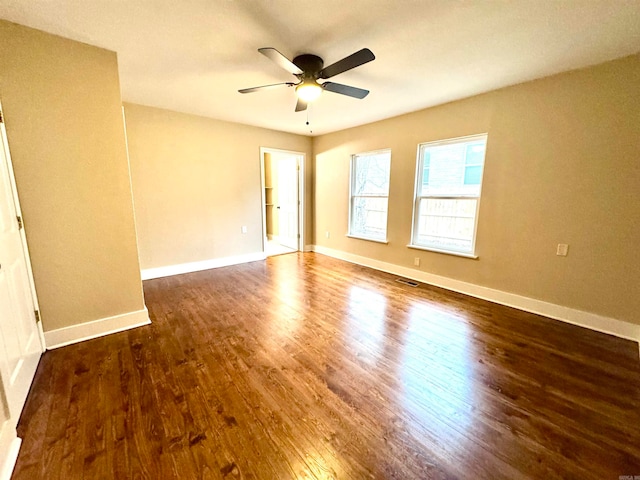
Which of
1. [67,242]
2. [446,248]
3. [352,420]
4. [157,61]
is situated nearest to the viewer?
[352,420]

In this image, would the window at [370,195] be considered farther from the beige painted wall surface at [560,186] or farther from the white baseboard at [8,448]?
the white baseboard at [8,448]

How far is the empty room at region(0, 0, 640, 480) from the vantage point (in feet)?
4.49

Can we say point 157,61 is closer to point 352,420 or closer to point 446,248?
point 352,420

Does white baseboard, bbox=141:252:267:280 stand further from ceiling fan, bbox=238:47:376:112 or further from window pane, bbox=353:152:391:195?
ceiling fan, bbox=238:47:376:112

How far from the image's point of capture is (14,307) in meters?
1.63

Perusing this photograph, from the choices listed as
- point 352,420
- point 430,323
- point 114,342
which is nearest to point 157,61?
point 114,342

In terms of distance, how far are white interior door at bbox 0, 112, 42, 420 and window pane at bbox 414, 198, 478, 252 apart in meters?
4.16

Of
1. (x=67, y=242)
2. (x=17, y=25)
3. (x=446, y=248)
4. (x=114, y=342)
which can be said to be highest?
(x=17, y=25)

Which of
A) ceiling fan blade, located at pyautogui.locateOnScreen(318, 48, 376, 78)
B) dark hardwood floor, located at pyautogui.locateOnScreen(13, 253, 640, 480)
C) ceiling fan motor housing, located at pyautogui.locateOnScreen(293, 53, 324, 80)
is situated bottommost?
dark hardwood floor, located at pyautogui.locateOnScreen(13, 253, 640, 480)

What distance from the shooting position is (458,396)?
1674mm

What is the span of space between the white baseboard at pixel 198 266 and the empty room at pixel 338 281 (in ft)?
0.36

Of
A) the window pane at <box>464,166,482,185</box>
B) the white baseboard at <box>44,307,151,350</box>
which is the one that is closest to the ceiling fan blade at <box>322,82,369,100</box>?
the window pane at <box>464,166,482,185</box>

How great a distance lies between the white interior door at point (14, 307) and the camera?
1428 millimetres

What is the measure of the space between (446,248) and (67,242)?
13.7 ft
